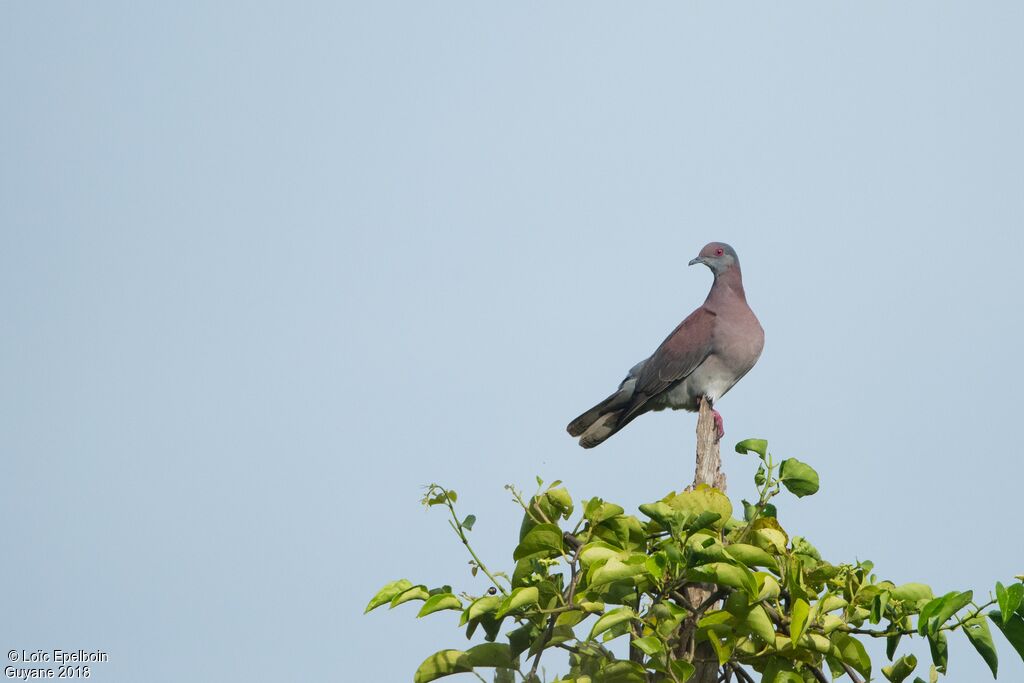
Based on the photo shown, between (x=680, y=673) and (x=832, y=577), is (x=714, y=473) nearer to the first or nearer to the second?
(x=832, y=577)

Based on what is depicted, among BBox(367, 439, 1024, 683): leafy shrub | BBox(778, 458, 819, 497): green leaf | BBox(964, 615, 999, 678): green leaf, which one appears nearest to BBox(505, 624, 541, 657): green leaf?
BBox(367, 439, 1024, 683): leafy shrub

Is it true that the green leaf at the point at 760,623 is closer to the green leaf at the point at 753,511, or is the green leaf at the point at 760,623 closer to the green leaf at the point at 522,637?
the green leaf at the point at 753,511

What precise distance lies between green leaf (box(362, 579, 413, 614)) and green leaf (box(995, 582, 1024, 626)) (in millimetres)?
1658

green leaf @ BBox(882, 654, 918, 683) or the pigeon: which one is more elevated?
the pigeon

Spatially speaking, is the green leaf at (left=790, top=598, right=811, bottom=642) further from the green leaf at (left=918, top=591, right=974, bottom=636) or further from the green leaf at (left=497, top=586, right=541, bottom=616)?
the green leaf at (left=497, top=586, right=541, bottom=616)

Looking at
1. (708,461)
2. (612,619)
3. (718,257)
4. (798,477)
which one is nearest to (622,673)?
(612,619)

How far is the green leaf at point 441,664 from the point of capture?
352 cm

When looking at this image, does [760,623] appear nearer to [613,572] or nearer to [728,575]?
[728,575]

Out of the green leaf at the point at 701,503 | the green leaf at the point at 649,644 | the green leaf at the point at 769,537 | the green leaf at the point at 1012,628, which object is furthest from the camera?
the green leaf at the point at 701,503

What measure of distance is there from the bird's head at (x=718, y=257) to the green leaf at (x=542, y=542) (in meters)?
4.50

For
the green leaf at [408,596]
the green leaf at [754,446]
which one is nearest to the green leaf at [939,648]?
the green leaf at [754,446]

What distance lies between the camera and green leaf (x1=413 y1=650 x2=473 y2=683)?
11.5ft

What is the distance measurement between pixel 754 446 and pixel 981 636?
85 cm

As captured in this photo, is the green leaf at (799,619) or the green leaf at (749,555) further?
the green leaf at (749,555)
